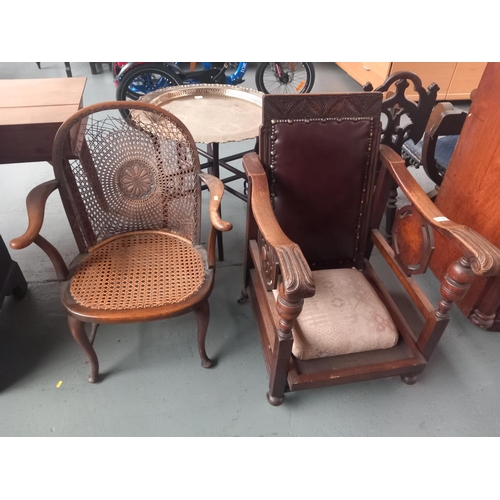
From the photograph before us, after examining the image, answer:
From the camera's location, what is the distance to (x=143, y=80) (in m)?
3.44

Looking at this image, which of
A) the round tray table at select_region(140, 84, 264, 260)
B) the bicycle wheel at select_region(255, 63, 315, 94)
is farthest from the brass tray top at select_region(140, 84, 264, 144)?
the bicycle wheel at select_region(255, 63, 315, 94)

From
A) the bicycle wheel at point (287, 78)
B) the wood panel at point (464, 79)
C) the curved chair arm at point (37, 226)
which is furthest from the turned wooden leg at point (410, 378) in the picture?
the wood panel at point (464, 79)

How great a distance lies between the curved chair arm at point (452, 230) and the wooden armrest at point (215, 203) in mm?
641

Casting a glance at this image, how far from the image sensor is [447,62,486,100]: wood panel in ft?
12.3

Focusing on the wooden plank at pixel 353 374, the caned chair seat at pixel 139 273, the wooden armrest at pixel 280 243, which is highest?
the wooden armrest at pixel 280 243

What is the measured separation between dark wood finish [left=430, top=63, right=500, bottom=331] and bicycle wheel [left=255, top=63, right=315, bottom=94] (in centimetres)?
225

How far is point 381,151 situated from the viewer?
1.48 m

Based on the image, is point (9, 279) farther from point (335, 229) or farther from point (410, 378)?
point (410, 378)

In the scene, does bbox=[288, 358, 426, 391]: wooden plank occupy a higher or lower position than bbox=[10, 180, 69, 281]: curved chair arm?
lower

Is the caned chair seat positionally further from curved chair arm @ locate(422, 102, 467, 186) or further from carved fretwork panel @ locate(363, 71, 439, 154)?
curved chair arm @ locate(422, 102, 467, 186)

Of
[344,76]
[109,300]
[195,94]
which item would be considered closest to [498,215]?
[109,300]

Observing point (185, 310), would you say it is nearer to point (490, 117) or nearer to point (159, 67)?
point (490, 117)

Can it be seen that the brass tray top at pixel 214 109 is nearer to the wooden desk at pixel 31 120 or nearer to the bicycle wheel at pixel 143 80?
the wooden desk at pixel 31 120

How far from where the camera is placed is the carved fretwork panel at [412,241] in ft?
4.34
